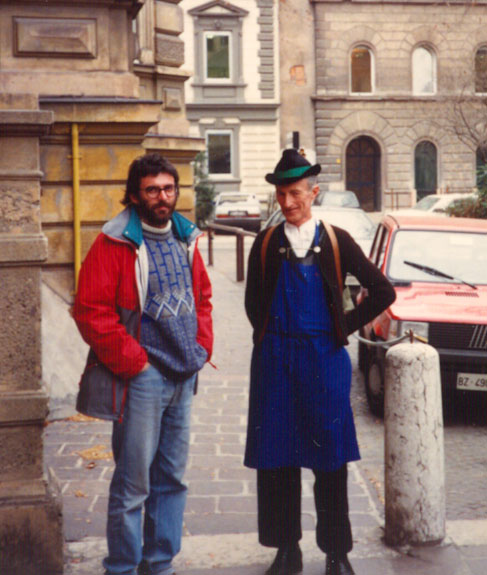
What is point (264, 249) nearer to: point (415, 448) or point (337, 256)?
point (337, 256)

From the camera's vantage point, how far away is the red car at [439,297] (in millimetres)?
7809

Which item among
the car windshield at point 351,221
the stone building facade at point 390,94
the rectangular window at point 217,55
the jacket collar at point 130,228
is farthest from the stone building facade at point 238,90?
the jacket collar at point 130,228

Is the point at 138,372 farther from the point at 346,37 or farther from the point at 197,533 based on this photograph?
the point at 346,37

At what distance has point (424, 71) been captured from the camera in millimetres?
44156

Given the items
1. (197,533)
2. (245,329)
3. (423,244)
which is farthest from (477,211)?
(197,533)

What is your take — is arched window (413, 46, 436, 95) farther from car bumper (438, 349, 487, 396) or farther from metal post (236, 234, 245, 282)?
car bumper (438, 349, 487, 396)

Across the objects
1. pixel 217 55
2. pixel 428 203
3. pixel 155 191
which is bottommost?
pixel 155 191

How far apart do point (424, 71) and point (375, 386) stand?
3804 centimetres

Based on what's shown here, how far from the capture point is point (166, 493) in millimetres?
4352

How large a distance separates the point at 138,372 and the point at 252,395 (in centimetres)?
68

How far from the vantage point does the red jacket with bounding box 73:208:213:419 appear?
3.99 meters

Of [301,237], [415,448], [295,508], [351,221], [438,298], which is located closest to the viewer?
[301,237]

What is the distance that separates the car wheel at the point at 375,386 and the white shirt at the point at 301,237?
395 centimetres

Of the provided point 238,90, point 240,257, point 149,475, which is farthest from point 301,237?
point 238,90
